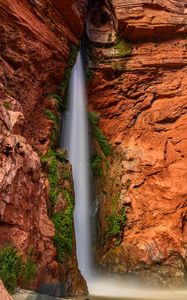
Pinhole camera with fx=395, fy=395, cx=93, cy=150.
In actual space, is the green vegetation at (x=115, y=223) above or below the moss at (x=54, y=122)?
below

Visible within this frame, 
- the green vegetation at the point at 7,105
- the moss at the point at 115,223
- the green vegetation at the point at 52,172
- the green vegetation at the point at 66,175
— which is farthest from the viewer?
the moss at the point at 115,223

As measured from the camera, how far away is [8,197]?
7617 millimetres

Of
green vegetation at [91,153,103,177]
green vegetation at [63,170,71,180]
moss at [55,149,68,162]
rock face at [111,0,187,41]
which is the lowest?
green vegetation at [63,170,71,180]

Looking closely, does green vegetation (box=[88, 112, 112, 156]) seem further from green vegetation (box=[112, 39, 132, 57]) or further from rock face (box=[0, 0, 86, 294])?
green vegetation (box=[112, 39, 132, 57])

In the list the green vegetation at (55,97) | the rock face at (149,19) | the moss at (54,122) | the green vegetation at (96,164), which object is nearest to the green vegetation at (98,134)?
the green vegetation at (96,164)

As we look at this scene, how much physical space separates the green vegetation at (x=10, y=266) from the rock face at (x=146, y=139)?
684cm

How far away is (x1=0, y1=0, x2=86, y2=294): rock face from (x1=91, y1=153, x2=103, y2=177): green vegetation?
3176mm

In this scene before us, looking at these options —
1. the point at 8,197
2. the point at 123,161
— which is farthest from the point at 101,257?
the point at 8,197

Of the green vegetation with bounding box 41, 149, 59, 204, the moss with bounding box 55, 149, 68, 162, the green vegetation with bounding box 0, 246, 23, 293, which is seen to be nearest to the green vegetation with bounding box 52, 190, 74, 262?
the green vegetation with bounding box 41, 149, 59, 204

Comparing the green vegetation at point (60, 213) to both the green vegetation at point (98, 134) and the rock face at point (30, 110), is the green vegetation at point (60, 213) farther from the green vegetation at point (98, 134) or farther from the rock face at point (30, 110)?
the green vegetation at point (98, 134)

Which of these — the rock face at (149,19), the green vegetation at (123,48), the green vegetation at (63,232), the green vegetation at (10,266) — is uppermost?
the rock face at (149,19)

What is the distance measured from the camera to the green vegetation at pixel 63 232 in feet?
34.9

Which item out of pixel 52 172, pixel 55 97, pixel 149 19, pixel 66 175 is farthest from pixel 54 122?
pixel 149 19

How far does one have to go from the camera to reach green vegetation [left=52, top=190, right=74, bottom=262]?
10641mm
